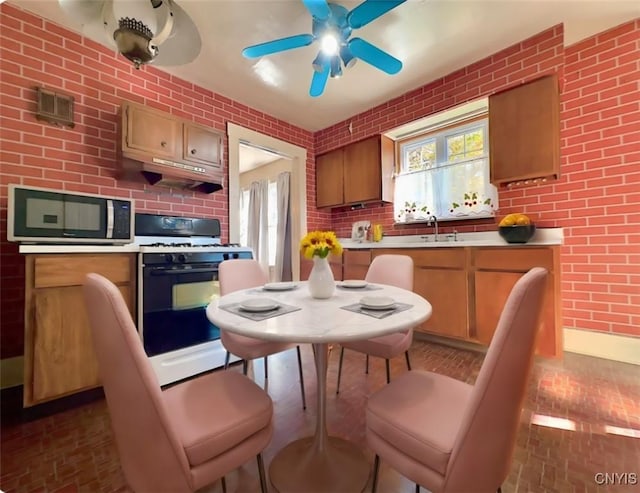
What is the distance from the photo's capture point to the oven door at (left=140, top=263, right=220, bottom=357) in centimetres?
185

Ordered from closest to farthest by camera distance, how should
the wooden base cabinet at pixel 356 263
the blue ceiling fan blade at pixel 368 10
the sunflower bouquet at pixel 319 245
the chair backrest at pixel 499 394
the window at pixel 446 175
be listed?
1. the chair backrest at pixel 499 394
2. the sunflower bouquet at pixel 319 245
3. the blue ceiling fan blade at pixel 368 10
4. the window at pixel 446 175
5. the wooden base cabinet at pixel 356 263

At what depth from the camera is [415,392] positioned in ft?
3.09

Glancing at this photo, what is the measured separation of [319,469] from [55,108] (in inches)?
113

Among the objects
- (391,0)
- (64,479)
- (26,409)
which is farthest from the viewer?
(26,409)

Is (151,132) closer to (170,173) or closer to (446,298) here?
→ (170,173)

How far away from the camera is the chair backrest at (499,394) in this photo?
0.60 metres

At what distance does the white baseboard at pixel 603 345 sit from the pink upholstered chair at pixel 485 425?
234 cm

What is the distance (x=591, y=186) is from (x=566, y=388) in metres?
1.64

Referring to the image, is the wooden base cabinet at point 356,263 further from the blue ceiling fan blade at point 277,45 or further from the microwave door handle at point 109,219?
the microwave door handle at point 109,219

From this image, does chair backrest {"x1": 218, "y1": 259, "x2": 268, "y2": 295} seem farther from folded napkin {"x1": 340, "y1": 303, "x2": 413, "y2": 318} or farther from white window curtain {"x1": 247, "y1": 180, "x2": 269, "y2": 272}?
white window curtain {"x1": 247, "y1": 180, "x2": 269, "y2": 272}

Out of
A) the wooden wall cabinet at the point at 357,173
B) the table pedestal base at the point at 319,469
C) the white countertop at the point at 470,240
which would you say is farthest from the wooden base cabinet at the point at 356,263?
the table pedestal base at the point at 319,469

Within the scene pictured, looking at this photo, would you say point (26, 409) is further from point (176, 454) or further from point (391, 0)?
point (391, 0)

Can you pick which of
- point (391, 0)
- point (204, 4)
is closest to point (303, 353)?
point (391, 0)
